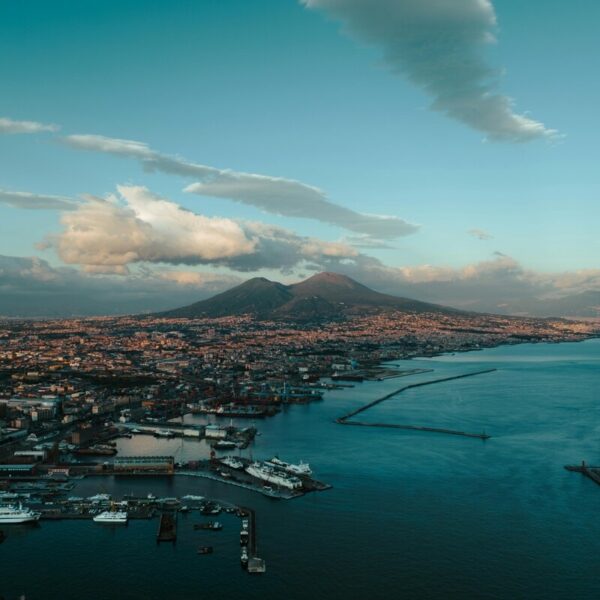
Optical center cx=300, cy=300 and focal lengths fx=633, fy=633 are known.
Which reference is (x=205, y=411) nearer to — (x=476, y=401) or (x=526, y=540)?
(x=476, y=401)

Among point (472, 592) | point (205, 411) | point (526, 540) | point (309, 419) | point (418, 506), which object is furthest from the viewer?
point (205, 411)

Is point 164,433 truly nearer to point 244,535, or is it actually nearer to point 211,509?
point 211,509

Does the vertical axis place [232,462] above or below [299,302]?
below

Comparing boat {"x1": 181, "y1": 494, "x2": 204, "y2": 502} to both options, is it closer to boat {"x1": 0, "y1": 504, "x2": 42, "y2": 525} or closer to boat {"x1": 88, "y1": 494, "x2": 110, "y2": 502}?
boat {"x1": 88, "y1": 494, "x2": 110, "y2": 502}

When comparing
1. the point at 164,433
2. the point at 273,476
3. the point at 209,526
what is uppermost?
the point at 273,476

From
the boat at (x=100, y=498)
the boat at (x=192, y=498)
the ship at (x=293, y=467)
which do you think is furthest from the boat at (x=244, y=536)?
the ship at (x=293, y=467)

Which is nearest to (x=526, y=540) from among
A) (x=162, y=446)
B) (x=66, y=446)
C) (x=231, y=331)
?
(x=162, y=446)

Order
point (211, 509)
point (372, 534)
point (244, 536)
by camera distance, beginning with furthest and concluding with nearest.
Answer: point (211, 509), point (372, 534), point (244, 536)

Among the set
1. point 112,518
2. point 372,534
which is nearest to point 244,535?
point 372,534
